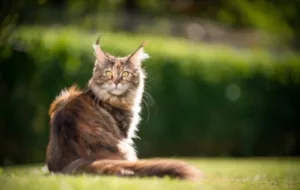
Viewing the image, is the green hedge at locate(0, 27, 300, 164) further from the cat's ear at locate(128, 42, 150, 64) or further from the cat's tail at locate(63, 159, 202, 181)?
the cat's tail at locate(63, 159, 202, 181)

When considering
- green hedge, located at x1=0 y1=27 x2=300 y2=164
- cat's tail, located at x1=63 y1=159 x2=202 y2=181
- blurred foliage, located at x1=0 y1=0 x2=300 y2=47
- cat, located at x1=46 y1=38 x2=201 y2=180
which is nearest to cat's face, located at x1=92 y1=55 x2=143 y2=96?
cat, located at x1=46 y1=38 x2=201 y2=180

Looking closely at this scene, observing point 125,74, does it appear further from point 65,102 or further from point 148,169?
point 148,169

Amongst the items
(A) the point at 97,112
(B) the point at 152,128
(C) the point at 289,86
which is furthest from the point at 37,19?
(A) the point at 97,112

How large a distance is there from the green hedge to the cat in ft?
14.8

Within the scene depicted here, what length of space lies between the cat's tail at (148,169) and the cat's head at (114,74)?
2.48 feet

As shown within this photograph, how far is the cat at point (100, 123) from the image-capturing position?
5496mm

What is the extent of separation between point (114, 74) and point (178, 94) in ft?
20.5

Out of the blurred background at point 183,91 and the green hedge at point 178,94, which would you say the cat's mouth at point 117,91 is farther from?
the green hedge at point 178,94

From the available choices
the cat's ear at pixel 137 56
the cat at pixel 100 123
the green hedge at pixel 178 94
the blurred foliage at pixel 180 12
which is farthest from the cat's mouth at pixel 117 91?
the green hedge at pixel 178 94

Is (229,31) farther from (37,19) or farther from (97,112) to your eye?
(97,112)

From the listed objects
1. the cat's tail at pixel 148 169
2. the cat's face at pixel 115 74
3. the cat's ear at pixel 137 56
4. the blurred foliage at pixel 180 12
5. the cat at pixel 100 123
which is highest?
the blurred foliage at pixel 180 12

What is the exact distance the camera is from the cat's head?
567 centimetres

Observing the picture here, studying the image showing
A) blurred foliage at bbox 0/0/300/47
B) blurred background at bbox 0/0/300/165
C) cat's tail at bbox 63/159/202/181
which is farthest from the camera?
blurred foliage at bbox 0/0/300/47

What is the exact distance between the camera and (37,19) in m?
14.5
